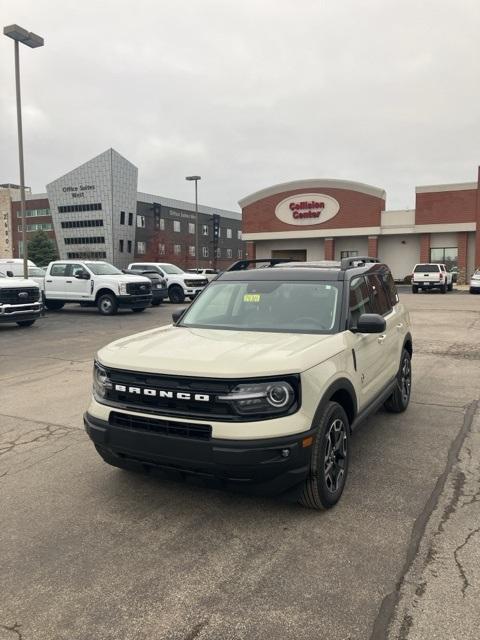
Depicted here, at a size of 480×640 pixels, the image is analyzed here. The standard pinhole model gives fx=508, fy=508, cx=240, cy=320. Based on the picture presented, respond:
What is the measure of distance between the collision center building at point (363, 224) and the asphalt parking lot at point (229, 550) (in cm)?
3806

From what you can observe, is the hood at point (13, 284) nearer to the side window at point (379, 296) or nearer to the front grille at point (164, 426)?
the side window at point (379, 296)

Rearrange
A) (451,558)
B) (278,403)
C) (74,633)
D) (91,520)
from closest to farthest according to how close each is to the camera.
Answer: (74,633) → (451,558) → (278,403) → (91,520)

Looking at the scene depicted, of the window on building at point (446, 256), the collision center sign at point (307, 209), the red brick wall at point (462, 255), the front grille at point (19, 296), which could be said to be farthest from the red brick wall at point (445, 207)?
the front grille at point (19, 296)

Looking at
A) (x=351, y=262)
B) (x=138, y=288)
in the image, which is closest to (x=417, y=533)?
(x=351, y=262)

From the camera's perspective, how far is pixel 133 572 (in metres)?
2.86

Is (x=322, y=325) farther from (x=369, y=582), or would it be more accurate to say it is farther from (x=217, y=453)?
(x=369, y=582)

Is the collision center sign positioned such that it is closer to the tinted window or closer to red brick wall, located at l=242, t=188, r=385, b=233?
red brick wall, located at l=242, t=188, r=385, b=233

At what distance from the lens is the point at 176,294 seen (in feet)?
76.9

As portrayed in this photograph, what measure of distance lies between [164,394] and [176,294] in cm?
2040

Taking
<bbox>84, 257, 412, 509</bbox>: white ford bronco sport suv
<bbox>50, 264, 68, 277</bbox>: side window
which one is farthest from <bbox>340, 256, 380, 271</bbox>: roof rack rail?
<bbox>50, 264, 68, 277</bbox>: side window

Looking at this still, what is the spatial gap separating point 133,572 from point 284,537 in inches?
37.6

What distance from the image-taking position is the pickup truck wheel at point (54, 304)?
778 inches

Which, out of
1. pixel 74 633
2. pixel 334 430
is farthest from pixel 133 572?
pixel 334 430

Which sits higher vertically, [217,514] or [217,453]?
[217,453]
